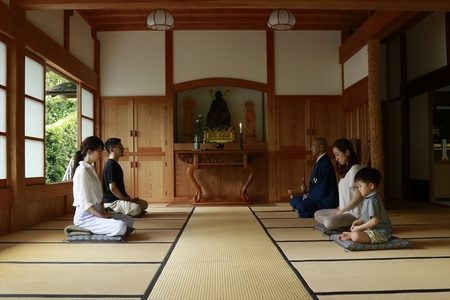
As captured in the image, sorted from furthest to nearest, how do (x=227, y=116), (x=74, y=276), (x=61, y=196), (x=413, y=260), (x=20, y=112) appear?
(x=227, y=116) < (x=61, y=196) < (x=20, y=112) < (x=413, y=260) < (x=74, y=276)

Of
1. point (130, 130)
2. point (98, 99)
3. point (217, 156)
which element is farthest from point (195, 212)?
point (98, 99)

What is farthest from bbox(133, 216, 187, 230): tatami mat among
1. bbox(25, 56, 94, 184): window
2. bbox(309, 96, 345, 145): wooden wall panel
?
bbox(309, 96, 345, 145): wooden wall panel

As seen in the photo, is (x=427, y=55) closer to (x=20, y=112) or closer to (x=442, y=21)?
(x=442, y=21)

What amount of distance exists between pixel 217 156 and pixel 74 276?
4.73 meters

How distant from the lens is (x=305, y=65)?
25.0 ft

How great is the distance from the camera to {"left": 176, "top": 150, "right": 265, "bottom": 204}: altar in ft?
22.8

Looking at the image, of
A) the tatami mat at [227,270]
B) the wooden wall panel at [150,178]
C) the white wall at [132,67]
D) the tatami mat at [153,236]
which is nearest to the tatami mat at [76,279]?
the tatami mat at [227,270]

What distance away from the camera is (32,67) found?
196 inches

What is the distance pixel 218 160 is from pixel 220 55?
193cm

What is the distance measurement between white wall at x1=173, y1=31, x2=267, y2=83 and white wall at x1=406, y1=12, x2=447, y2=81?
8.22 feet

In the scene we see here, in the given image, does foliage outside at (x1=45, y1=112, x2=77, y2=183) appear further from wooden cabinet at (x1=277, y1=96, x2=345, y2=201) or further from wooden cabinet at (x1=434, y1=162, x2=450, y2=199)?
wooden cabinet at (x1=434, y1=162, x2=450, y2=199)

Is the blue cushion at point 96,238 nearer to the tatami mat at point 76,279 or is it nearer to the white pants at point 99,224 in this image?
the white pants at point 99,224

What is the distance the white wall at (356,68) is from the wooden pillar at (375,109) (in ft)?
0.82

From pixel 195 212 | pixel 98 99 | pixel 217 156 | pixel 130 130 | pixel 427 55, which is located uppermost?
pixel 427 55
